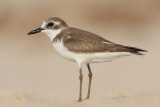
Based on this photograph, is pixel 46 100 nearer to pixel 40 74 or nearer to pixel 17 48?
pixel 40 74

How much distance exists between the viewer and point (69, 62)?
2345 cm

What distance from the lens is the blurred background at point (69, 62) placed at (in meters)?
19.6

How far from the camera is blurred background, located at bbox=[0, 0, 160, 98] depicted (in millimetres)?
19562

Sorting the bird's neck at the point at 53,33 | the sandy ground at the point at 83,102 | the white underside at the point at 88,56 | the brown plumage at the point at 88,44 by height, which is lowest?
the sandy ground at the point at 83,102

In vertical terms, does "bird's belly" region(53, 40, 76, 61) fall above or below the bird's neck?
below

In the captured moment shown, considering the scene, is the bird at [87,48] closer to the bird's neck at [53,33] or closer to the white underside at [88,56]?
the white underside at [88,56]

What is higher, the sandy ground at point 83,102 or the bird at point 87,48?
the bird at point 87,48

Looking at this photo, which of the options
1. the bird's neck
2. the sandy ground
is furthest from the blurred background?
the sandy ground

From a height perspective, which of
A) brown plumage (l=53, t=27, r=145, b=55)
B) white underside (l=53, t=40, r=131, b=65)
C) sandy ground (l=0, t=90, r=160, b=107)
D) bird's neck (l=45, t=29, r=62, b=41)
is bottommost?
sandy ground (l=0, t=90, r=160, b=107)

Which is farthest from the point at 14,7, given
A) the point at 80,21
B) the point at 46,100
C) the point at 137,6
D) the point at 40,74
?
the point at 46,100

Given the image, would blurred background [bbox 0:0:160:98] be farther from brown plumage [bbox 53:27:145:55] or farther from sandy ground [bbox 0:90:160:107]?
brown plumage [bbox 53:27:145:55]

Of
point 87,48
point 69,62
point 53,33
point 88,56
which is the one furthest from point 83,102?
point 69,62

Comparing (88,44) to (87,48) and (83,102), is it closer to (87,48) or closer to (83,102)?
(87,48)

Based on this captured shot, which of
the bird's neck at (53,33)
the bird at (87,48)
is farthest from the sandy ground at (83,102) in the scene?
the bird's neck at (53,33)
